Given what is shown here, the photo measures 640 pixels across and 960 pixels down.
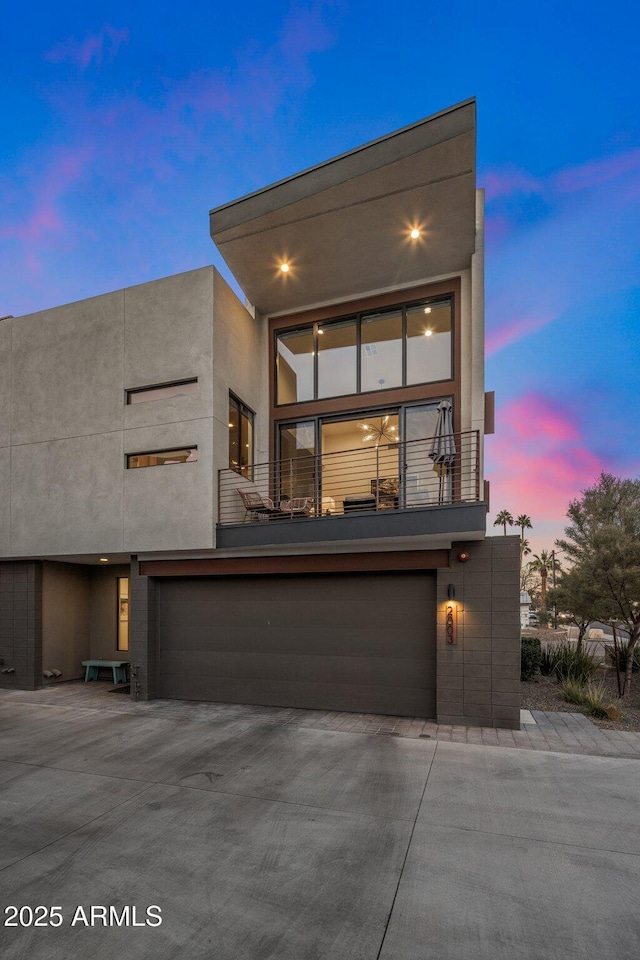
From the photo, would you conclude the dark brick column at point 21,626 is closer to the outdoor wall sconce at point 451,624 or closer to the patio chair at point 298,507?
the patio chair at point 298,507

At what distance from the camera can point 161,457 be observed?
9812 millimetres

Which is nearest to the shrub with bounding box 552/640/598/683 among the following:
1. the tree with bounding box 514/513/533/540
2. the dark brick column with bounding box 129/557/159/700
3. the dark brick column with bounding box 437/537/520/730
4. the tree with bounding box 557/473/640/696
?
the tree with bounding box 557/473/640/696

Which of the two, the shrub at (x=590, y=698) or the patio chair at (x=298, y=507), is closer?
the shrub at (x=590, y=698)

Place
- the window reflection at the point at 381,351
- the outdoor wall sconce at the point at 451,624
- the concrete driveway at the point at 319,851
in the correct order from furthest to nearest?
the window reflection at the point at 381,351, the outdoor wall sconce at the point at 451,624, the concrete driveway at the point at 319,851

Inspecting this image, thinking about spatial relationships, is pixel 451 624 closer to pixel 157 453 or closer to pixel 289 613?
Result: pixel 289 613

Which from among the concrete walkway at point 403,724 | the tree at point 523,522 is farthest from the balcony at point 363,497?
the tree at point 523,522

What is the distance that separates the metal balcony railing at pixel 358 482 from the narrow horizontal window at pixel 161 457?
0.75 metres

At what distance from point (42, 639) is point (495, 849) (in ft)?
35.2

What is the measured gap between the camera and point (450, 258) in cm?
970

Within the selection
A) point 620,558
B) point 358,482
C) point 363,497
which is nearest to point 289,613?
point 363,497

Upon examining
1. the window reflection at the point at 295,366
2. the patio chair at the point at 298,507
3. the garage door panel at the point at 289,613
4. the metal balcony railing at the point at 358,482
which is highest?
the window reflection at the point at 295,366

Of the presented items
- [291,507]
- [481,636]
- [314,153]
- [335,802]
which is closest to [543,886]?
[335,802]

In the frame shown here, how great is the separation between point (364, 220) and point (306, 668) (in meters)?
8.56

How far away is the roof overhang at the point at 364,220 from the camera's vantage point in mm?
8055
